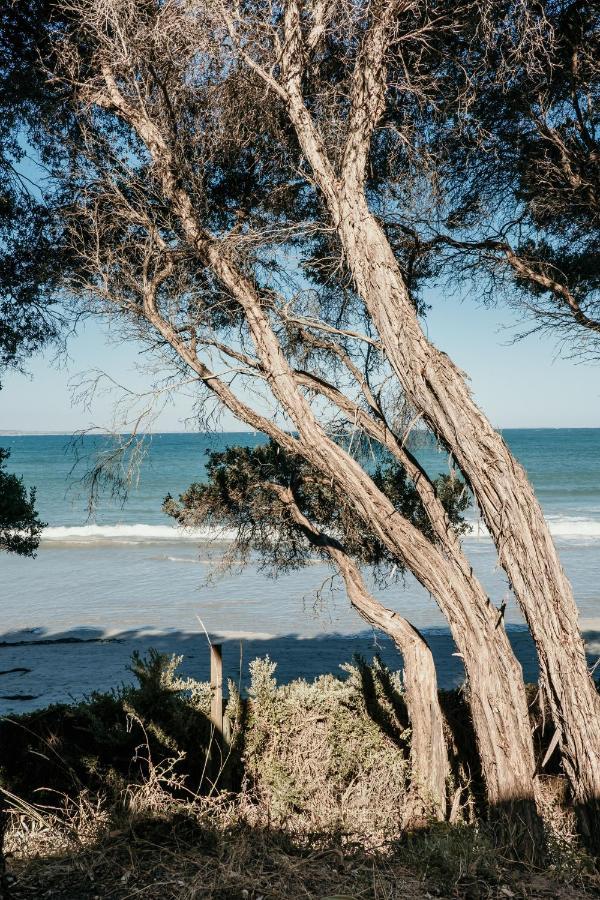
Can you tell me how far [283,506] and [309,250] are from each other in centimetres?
273

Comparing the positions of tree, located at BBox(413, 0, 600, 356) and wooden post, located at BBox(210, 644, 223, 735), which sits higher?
tree, located at BBox(413, 0, 600, 356)

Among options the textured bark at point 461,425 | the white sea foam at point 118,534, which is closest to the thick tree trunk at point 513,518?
the textured bark at point 461,425

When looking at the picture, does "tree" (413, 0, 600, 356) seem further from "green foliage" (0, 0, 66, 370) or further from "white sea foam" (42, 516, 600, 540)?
"white sea foam" (42, 516, 600, 540)

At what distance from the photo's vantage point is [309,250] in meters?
7.18

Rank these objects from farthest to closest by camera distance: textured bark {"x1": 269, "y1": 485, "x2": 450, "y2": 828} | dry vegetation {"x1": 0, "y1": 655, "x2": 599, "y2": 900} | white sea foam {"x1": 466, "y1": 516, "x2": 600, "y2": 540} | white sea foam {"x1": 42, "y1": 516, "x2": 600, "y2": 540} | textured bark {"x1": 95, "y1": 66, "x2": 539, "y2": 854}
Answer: white sea foam {"x1": 42, "y1": 516, "x2": 600, "y2": 540}
white sea foam {"x1": 466, "y1": 516, "x2": 600, "y2": 540}
textured bark {"x1": 269, "y1": 485, "x2": 450, "y2": 828}
textured bark {"x1": 95, "y1": 66, "x2": 539, "y2": 854}
dry vegetation {"x1": 0, "y1": 655, "x2": 599, "y2": 900}

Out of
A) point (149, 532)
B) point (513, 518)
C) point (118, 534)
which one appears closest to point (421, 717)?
point (513, 518)

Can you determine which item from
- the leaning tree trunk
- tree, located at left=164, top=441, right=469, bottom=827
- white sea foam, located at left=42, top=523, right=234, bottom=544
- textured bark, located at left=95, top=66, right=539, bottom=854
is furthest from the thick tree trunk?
white sea foam, located at left=42, top=523, right=234, bottom=544

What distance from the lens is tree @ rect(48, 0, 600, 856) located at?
5.02 metres

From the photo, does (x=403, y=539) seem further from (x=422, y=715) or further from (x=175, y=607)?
(x=175, y=607)

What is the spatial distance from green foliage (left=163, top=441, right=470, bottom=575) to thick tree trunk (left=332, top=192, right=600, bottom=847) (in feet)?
8.14

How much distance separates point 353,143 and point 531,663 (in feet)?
30.4

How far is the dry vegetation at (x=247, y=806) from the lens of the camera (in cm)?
286

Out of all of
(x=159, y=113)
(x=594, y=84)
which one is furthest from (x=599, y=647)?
(x=159, y=113)

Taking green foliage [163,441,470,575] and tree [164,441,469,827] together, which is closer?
tree [164,441,469,827]
